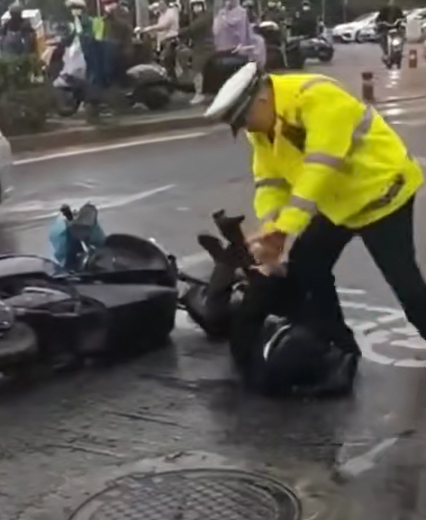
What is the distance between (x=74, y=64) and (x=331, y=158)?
52.9ft

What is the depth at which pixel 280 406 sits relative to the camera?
6.39 meters

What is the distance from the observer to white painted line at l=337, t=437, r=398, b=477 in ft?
18.1

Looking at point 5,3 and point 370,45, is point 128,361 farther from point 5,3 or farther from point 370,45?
point 370,45

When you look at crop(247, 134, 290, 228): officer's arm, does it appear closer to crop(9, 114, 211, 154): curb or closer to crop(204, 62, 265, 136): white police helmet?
crop(204, 62, 265, 136): white police helmet

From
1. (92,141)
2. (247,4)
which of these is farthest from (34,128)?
(247,4)

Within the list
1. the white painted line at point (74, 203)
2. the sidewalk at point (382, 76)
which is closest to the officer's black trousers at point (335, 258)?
the white painted line at point (74, 203)

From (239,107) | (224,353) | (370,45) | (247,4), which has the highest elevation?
(239,107)

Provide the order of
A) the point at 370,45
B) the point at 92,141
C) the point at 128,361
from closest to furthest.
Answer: the point at 128,361, the point at 92,141, the point at 370,45

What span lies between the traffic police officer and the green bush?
506 inches

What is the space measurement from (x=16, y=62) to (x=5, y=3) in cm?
1187

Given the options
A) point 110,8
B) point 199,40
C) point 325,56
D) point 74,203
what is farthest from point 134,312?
point 325,56

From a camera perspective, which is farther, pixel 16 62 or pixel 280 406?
pixel 16 62

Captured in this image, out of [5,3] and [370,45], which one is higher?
[5,3]

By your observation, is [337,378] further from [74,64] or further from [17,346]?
[74,64]
